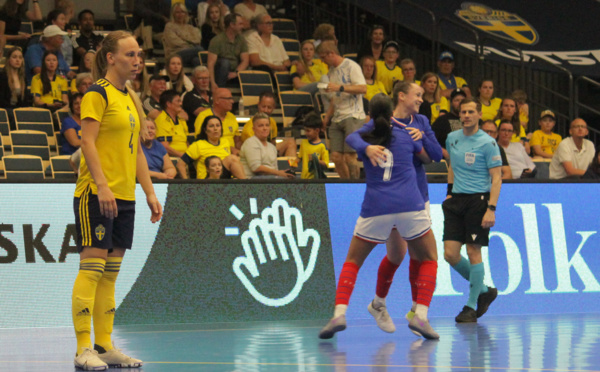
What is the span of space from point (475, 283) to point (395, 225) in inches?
74.5

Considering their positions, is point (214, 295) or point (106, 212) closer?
point (106, 212)

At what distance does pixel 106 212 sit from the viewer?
536 centimetres

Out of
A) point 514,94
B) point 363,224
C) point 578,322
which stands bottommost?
point 578,322

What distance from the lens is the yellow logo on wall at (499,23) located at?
15820 mm

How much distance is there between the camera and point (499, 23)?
16.0 metres

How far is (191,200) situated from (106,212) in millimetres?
3349

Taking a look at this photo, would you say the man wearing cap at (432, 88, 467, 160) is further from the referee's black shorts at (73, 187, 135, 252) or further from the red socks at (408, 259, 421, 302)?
the referee's black shorts at (73, 187, 135, 252)

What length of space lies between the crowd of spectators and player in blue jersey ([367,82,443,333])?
2428 millimetres

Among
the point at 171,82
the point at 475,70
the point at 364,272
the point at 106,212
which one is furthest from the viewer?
the point at 475,70

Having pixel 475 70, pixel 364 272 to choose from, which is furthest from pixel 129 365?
pixel 475 70

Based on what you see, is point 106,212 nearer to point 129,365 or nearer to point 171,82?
point 129,365

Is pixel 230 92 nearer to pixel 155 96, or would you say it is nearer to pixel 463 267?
pixel 155 96

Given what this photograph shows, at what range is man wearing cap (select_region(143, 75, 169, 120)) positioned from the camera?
39.9 ft

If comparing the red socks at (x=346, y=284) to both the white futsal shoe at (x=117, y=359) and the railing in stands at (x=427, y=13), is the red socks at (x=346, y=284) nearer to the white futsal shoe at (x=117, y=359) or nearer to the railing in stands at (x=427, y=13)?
the white futsal shoe at (x=117, y=359)
